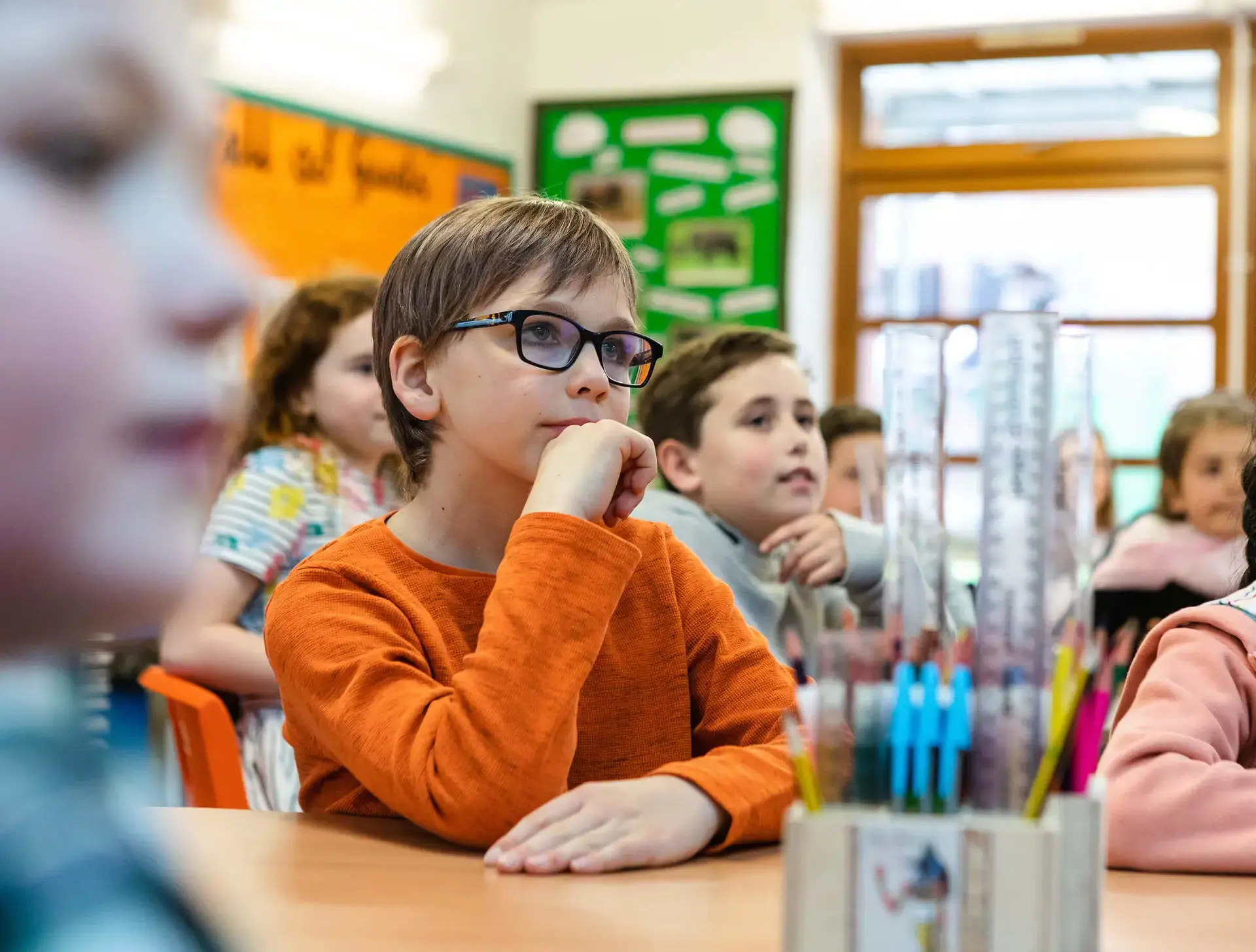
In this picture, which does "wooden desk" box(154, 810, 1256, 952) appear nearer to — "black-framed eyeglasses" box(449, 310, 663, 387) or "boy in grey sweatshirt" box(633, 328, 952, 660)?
"black-framed eyeglasses" box(449, 310, 663, 387)

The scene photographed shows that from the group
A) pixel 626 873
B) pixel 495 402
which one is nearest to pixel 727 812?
pixel 626 873

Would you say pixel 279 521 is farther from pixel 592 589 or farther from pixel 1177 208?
pixel 1177 208

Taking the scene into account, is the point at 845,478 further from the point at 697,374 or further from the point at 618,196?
the point at 618,196

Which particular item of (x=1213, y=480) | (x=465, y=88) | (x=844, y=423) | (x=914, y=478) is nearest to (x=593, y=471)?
(x=914, y=478)

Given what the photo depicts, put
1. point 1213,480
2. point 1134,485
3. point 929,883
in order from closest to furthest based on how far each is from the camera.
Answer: point 929,883 < point 1213,480 < point 1134,485

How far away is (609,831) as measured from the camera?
0.85 metres

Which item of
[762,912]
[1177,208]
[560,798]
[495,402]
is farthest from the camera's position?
[1177,208]

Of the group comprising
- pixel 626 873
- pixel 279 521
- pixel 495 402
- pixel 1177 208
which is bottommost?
pixel 626 873

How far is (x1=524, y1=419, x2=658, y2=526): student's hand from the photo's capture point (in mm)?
965

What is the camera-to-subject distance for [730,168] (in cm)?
509

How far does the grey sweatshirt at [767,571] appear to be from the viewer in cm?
190

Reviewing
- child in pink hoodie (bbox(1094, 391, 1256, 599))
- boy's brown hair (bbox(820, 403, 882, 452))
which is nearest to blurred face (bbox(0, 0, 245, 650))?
child in pink hoodie (bbox(1094, 391, 1256, 599))

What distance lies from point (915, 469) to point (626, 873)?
377 mm

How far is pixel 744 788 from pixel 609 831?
0.40 feet
